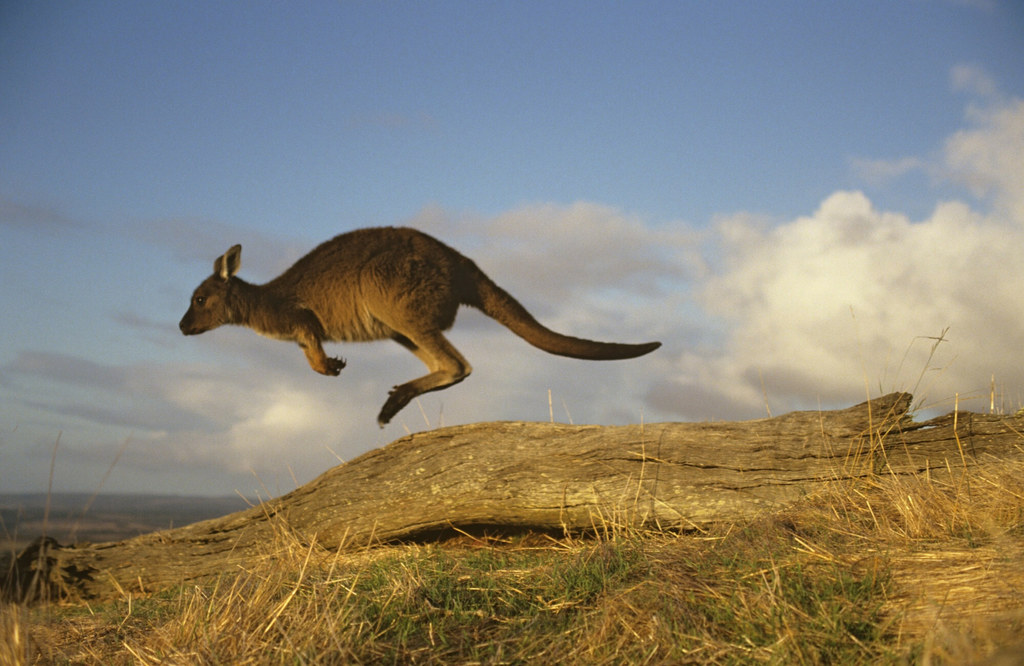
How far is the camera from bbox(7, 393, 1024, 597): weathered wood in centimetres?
532

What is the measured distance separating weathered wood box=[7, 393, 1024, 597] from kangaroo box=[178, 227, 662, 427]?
3.76 feet

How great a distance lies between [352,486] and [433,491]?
83 centimetres

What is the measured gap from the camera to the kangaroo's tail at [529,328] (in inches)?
288

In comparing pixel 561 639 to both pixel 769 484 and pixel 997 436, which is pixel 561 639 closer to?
pixel 769 484

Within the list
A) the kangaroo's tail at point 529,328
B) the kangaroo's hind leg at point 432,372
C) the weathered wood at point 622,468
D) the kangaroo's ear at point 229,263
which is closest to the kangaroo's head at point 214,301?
the kangaroo's ear at point 229,263

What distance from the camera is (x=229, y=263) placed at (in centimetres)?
863

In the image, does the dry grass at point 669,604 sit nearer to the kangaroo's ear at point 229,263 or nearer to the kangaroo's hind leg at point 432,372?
the kangaroo's hind leg at point 432,372

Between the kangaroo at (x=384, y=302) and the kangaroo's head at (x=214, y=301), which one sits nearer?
the kangaroo at (x=384, y=302)

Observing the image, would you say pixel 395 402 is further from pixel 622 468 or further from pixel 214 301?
pixel 214 301

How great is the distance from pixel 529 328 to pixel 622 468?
2502 mm

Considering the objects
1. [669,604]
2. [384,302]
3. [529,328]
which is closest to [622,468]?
[669,604]

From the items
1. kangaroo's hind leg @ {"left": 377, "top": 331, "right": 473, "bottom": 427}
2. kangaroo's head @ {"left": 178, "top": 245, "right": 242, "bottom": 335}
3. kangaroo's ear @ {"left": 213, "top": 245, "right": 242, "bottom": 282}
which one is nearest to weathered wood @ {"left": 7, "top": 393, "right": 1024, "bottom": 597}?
kangaroo's hind leg @ {"left": 377, "top": 331, "right": 473, "bottom": 427}

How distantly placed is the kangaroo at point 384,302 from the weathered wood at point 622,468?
3.76ft

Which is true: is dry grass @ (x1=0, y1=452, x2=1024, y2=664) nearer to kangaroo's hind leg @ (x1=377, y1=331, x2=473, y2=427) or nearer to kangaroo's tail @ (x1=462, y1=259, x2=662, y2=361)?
kangaroo's hind leg @ (x1=377, y1=331, x2=473, y2=427)
